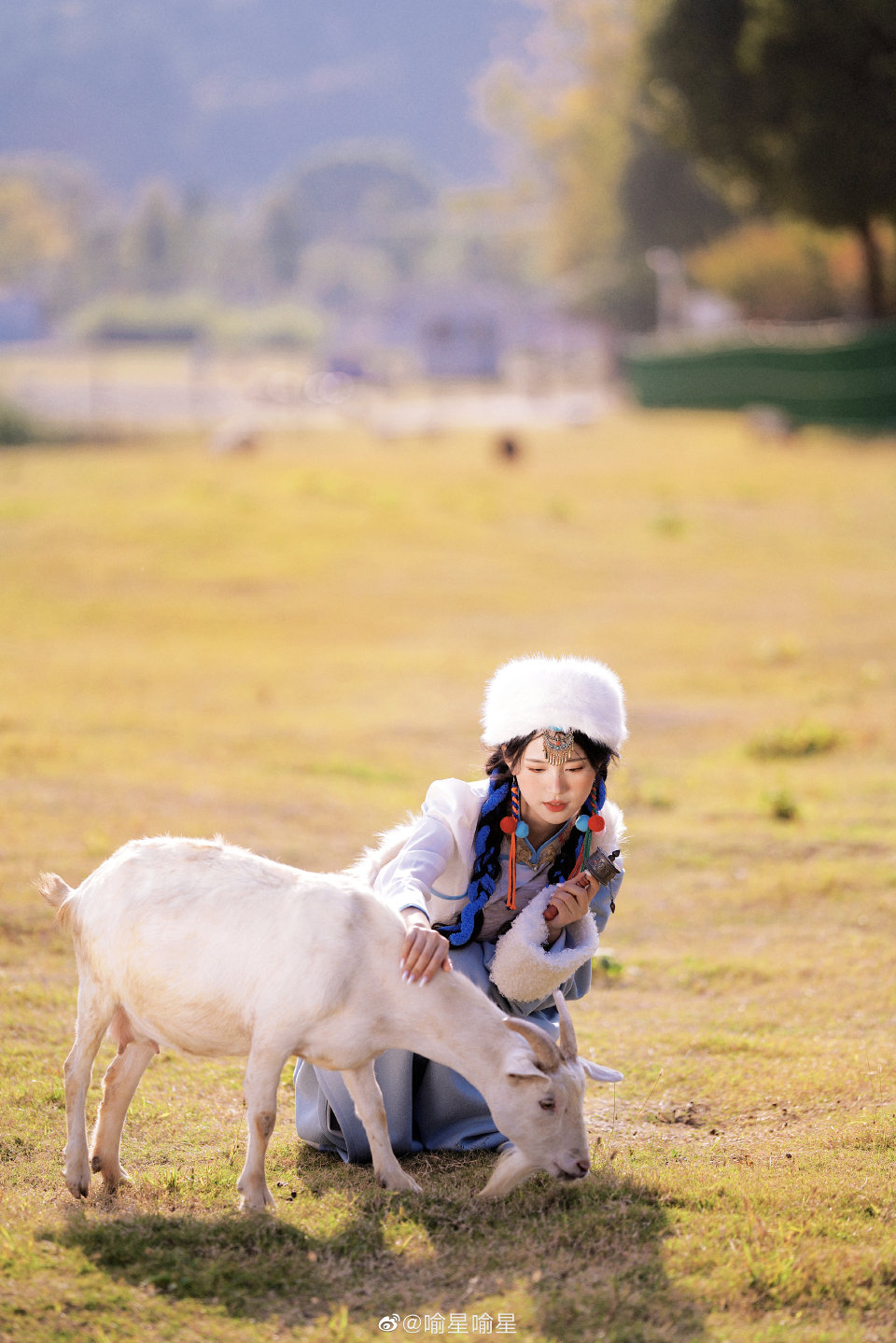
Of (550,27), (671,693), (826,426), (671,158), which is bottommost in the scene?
(671,693)

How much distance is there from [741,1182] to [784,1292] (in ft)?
1.96

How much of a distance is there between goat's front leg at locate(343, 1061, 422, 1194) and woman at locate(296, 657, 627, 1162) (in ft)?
0.94

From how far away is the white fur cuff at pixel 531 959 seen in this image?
430cm

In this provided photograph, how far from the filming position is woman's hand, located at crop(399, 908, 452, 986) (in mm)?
3854

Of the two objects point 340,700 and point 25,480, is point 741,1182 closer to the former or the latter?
point 340,700

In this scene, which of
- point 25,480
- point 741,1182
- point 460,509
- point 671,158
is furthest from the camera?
point 671,158

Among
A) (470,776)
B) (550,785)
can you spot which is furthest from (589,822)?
(470,776)

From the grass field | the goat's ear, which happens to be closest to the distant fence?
the grass field

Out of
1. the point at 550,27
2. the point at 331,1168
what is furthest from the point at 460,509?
the point at 550,27

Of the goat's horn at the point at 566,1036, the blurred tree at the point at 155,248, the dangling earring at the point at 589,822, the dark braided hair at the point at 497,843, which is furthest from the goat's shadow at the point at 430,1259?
the blurred tree at the point at 155,248

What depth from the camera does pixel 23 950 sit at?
257 inches

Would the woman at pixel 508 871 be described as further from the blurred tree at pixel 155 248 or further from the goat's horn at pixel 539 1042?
the blurred tree at pixel 155 248

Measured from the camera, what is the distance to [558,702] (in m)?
4.37

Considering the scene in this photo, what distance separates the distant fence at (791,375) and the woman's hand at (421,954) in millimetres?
30020
